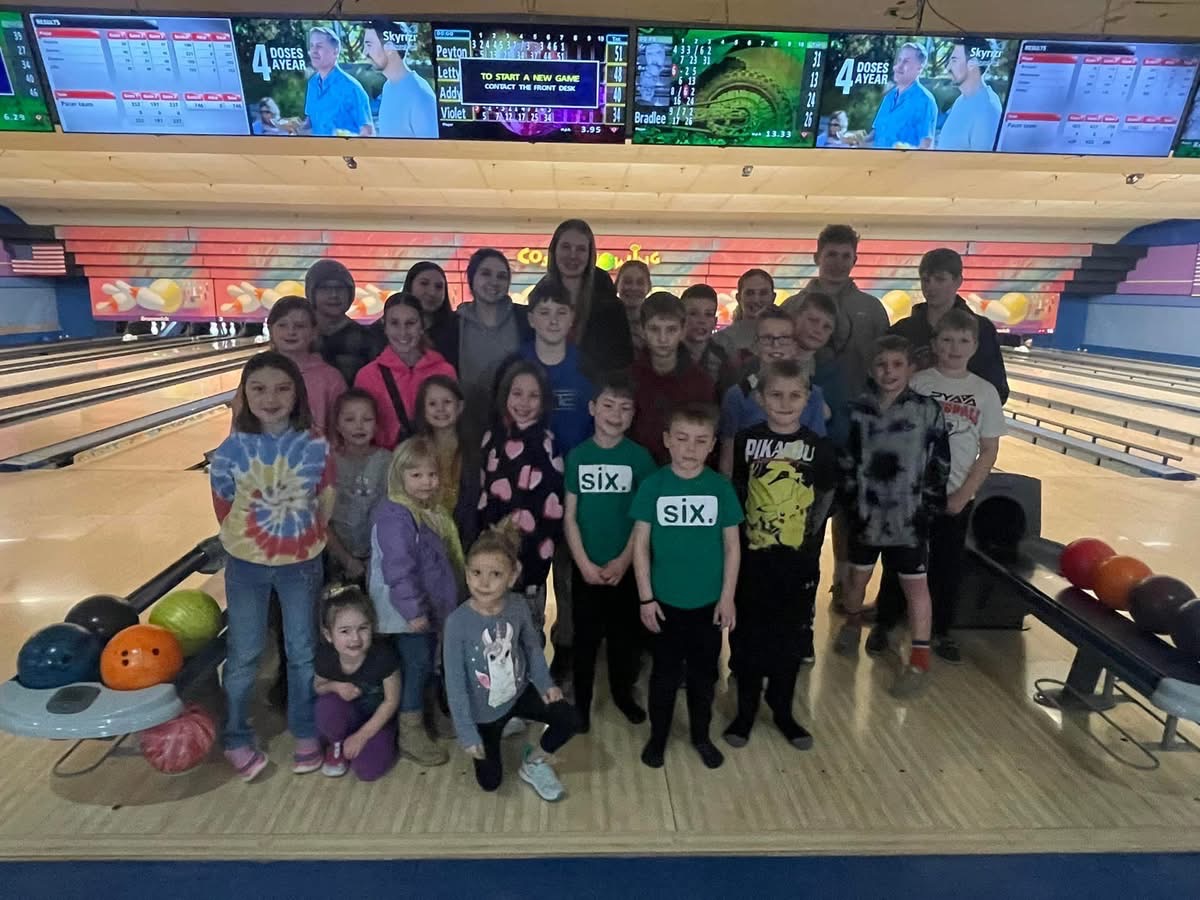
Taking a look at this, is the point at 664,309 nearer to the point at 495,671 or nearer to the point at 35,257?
the point at 495,671

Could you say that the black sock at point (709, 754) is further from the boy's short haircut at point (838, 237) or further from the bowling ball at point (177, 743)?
the boy's short haircut at point (838, 237)

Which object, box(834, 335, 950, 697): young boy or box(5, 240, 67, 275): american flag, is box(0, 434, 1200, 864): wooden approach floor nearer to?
A: box(834, 335, 950, 697): young boy

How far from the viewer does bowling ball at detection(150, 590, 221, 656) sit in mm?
1820

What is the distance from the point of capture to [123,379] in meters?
7.57

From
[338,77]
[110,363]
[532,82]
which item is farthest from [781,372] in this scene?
[110,363]

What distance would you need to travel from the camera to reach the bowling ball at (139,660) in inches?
64.5

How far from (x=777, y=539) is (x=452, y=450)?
0.81 m

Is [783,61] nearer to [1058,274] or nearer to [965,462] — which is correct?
[965,462]

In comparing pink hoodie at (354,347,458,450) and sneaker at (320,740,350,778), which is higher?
pink hoodie at (354,347,458,450)

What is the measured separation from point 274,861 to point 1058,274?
10.9 metres

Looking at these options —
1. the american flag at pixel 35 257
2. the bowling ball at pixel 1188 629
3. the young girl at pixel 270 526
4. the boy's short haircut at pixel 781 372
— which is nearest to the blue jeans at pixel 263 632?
the young girl at pixel 270 526

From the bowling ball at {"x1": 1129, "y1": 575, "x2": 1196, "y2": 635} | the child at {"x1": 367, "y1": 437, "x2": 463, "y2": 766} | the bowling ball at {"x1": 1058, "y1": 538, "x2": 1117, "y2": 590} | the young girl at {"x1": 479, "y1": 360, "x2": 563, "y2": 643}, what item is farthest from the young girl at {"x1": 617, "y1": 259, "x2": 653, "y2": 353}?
the bowling ball at {"x1": 1129, "y1": 575, "x2": 1196, "y2": 635}

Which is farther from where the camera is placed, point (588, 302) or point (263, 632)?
point (588, 302)

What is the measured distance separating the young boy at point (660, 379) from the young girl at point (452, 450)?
1.40ft
